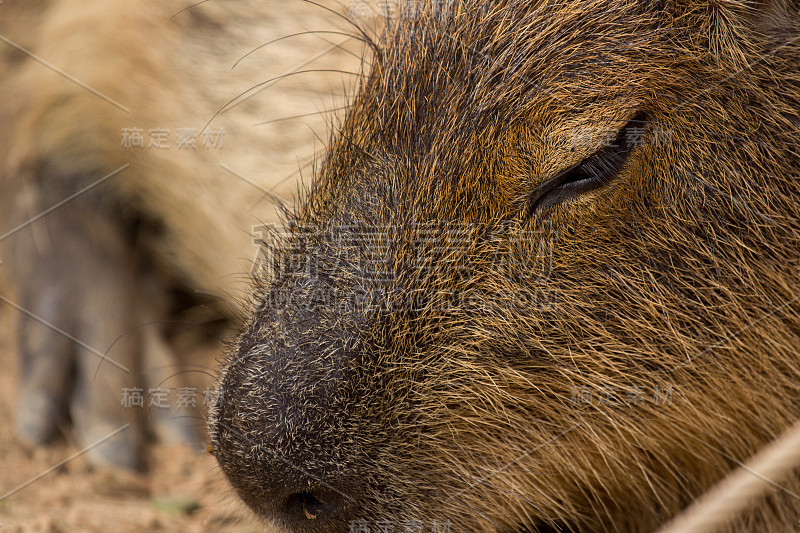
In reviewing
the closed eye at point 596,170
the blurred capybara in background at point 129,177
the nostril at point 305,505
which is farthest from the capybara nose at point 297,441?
the blurred capybara in background at point 129,177

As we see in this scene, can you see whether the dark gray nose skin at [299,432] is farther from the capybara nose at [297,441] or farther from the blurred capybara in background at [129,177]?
the blurred capybara in background at [129,177]

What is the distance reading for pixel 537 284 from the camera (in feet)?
6.46

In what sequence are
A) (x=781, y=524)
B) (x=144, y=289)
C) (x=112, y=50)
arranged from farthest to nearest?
(x=144, y=289) < (x=112, y=50) < (x=781, y=524)

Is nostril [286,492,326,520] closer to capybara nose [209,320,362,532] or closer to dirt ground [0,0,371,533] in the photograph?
capybara nose [209,320,362,532]

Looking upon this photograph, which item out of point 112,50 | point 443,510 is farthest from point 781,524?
point 112,50

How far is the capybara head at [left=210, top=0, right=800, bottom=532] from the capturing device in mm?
1911

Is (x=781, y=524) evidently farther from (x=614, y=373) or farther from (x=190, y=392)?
(x=190, y=392)

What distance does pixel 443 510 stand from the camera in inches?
77.6

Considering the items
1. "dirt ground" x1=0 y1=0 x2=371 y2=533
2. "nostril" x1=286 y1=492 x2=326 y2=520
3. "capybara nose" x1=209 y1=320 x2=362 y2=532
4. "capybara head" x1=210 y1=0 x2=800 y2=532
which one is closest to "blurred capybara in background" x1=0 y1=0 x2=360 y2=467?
"dirt ground" x1=0 y1=0 x2=371 y2=533

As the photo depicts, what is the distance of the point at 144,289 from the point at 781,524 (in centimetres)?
295

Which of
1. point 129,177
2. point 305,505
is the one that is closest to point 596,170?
point 305,505

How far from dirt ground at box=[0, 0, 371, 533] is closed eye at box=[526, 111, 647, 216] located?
1.17m

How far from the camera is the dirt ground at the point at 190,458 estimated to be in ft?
9.88

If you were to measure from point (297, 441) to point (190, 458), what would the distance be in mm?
1790
